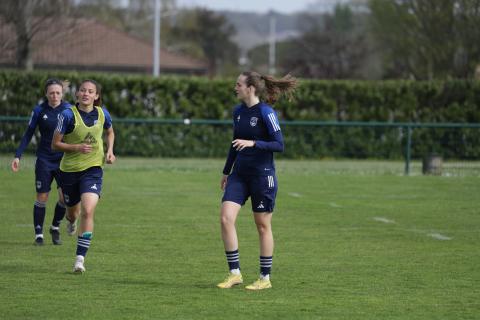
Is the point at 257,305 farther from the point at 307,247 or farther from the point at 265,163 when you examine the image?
the point at 307,247

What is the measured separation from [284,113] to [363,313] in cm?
2485

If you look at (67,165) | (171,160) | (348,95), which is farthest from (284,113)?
(67,165)

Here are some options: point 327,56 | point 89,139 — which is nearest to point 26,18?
point 89,139

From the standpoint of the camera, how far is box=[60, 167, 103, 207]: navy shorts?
1041 cm

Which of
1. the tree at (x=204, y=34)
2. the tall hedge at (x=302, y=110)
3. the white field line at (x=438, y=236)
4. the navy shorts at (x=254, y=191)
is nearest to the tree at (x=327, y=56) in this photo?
the tree at (x=204, y=34)

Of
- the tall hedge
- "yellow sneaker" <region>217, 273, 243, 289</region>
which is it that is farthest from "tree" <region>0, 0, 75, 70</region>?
"yellow sneaker" <region>217, 273, 243, 289</region>

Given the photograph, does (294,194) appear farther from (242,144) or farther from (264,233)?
(242,144)

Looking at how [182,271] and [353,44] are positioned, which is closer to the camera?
[182,271]

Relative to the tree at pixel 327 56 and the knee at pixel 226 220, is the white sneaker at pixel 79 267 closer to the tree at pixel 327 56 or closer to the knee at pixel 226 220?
the knee at pixel 226 220

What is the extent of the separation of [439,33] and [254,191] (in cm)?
3303

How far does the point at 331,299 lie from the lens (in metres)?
8.79

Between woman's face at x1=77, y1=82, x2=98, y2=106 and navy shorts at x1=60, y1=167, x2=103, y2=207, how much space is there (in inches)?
27.6

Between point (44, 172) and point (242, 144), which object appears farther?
point (44, 172)

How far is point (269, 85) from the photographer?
Result: 30.8 ft
